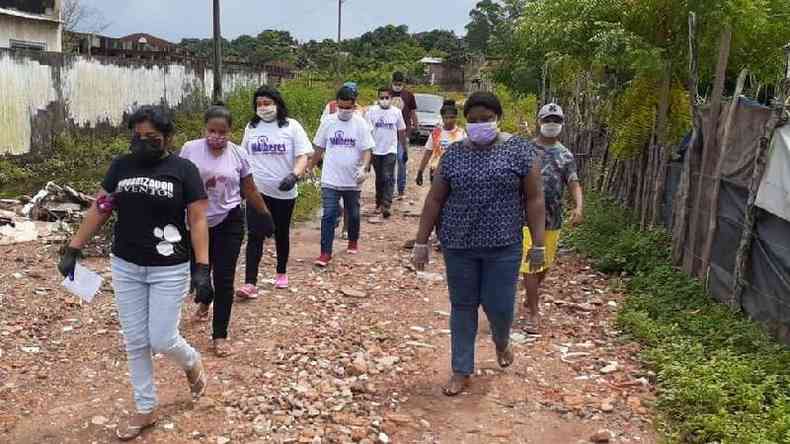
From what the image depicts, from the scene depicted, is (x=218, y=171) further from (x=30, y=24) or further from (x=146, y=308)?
(x=30, y=24)

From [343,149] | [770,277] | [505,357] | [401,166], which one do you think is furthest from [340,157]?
[401,166]

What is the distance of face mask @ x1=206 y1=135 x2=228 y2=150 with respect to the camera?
15.6ft

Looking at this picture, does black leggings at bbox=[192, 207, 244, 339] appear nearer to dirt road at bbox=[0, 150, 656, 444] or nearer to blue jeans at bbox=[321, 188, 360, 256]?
dirt road at bbox=[0, 150, 656, 444]

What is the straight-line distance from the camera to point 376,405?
14.3 ft

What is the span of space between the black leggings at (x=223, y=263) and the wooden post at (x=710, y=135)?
3.87 m

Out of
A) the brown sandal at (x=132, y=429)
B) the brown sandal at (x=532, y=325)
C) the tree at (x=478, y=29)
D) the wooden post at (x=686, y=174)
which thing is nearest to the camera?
the brown sandal at (x=132, y=429)

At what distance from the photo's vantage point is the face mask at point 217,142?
4.75 m

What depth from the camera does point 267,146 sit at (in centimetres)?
595

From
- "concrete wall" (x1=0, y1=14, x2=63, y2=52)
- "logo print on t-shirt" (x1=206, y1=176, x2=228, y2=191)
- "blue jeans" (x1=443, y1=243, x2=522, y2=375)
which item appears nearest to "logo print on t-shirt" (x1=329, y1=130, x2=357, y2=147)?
"logo print on t-shirt" (x1=206, y1=176, x2=228, y2=191)

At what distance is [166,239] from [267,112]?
2.31m

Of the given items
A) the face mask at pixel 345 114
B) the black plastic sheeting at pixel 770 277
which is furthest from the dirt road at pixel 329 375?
the face mask at pixel 345 114

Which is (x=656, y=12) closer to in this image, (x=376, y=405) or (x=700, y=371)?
(x=700, y=371)

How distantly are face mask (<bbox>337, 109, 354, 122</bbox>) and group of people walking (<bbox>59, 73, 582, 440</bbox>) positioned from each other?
4.32 ft

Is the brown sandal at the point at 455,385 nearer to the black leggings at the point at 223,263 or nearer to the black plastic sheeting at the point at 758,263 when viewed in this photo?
the black leggings at the point at 223,263
